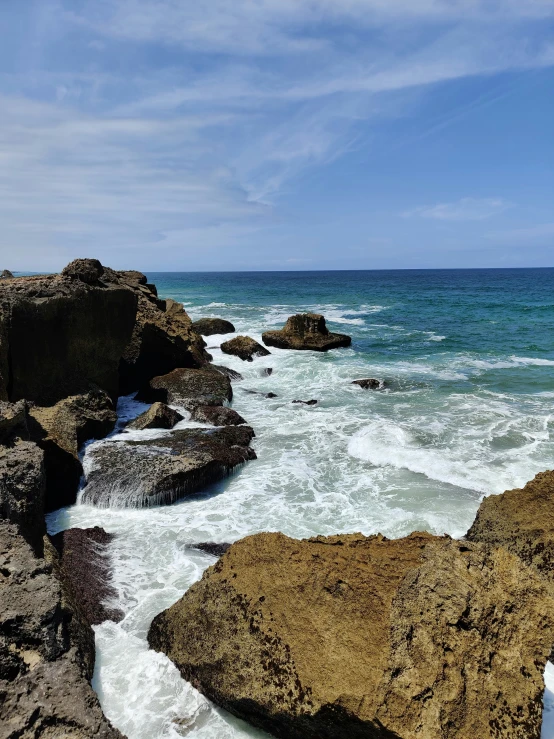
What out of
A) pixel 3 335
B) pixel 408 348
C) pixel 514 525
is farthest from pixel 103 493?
pixel 408 348

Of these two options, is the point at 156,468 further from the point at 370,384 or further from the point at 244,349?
the point at 244,349

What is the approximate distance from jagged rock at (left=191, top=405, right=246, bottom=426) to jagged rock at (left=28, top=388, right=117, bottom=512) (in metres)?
2.36

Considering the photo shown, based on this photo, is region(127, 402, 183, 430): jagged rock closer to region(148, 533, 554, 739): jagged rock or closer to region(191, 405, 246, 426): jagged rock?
region(191, 405, 246, 426): jagged rock

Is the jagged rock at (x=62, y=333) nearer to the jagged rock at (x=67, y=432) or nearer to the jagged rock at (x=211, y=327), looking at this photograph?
the jagged rock at (x=67, y=432)

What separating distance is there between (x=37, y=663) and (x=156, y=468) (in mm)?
6228

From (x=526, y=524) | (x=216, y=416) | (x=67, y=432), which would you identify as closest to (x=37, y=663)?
(x=526, y=524)

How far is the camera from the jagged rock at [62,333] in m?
11.3

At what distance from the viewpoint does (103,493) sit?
32.2ft

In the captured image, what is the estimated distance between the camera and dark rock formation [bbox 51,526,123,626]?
6543mm

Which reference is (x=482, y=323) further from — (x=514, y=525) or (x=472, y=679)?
(x=472, y=679)

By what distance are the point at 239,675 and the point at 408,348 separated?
83.1 feet

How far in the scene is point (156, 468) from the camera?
10133 mm

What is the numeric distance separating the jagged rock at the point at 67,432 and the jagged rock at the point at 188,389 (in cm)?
249

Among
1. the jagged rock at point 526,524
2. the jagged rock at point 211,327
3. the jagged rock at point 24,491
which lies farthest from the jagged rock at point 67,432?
the jagged rock at point 211,327
